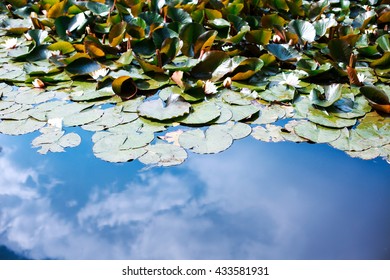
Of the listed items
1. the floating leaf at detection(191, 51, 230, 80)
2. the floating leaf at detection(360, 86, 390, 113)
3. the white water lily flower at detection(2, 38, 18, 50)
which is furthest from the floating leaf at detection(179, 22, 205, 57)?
the white water lily flower at detection(2, 38, 18, 50)

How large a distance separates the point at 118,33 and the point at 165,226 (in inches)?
63.9

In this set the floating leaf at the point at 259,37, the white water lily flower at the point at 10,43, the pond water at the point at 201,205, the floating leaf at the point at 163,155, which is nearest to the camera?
the pond water at the point at 201,205

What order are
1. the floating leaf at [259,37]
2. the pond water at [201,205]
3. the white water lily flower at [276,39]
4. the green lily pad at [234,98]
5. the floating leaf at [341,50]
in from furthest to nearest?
the white water lily flower at [276,39], the floating leaf at [259,37], the floating leaf at [341,50], the green lily pad at [234,98], the pond water at [201,205]

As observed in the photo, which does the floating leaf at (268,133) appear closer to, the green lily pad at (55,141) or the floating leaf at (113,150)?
the floating leaf at (113,150)

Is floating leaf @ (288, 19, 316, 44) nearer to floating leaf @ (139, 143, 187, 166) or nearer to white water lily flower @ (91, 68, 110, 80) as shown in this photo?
white water lily flower @ (91, 68, 110, 80)

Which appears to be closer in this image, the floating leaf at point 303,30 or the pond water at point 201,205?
the pond water at point 201,205

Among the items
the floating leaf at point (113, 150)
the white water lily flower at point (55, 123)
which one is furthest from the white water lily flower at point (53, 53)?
the floating leaf at point (113, 150)

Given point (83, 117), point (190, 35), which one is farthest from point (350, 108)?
point (83, 117)

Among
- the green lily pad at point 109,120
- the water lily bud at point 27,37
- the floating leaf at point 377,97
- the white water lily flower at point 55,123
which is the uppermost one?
the floating leaf at point 377,97

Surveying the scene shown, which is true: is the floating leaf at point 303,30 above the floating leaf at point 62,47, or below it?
above

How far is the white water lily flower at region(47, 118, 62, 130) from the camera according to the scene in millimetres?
1915

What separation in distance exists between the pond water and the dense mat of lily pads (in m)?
0.09

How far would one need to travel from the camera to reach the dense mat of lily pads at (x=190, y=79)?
1.85m

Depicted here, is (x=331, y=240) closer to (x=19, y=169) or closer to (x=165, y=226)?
(x=165, y=226)
